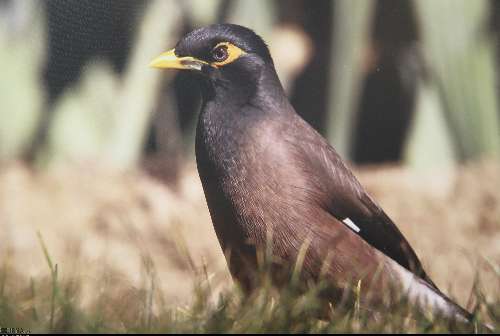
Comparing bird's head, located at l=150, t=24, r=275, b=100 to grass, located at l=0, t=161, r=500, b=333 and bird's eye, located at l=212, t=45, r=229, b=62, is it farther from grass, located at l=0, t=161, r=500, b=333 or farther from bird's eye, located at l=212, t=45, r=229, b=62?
grass, located at l=0, t=161, r=500, b=333

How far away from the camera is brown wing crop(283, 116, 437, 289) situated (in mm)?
3191

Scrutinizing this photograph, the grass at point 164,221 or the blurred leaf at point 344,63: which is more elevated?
the blurred leaf at point 344,63

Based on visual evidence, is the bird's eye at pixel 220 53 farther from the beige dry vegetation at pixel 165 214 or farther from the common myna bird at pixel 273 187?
the beige dry vegetation at pixel 165 214

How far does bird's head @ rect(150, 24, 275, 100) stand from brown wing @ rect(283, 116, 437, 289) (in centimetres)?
24

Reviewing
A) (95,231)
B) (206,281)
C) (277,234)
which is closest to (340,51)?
(95,231)

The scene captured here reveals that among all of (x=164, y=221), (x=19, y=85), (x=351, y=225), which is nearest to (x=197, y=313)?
(x=351, y=225)

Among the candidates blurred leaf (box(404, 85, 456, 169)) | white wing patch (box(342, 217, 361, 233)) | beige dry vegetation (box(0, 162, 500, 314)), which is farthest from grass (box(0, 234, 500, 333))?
blurred leaf (box(404, 85, 456, 169))

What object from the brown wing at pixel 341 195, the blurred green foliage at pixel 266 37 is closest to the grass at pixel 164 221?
the blurred green foliage at pixel 266 37

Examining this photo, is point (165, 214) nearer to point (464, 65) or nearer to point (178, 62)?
point (464, 65)

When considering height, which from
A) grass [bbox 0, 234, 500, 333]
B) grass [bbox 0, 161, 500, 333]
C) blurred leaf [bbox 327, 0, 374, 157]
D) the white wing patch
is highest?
blurred leaf [bbox 327, 0, 374, 157]

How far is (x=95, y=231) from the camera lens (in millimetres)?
5406

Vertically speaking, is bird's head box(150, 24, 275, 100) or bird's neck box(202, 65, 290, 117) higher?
bird's head box(150, 24, 275, 100)

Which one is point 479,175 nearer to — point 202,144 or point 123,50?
point 123,50

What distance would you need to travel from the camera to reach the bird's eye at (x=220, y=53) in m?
3.31
